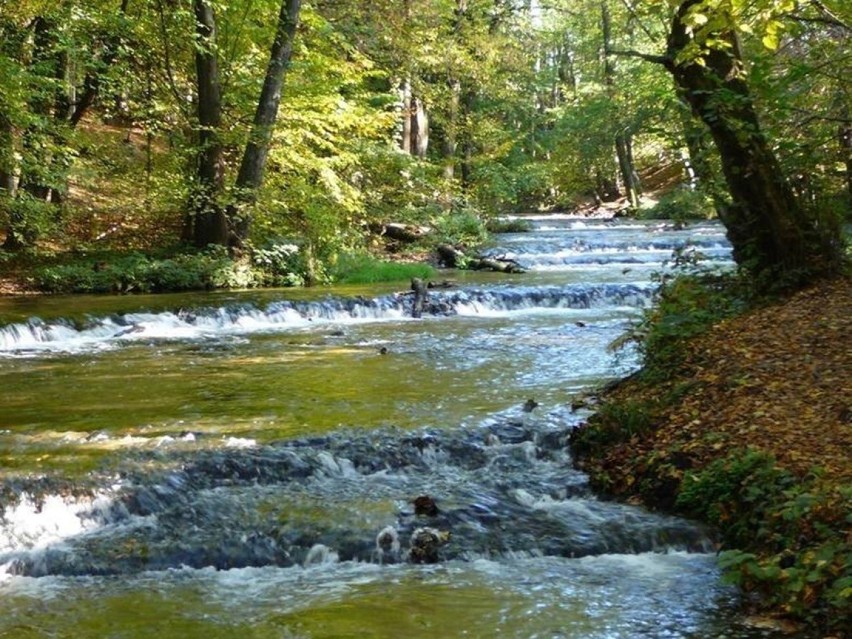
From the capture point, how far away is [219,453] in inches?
250

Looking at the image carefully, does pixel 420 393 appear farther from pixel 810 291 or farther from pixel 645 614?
pixel 645 614

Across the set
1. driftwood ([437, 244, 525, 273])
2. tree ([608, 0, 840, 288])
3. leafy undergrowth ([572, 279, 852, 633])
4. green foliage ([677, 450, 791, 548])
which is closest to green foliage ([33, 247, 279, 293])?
driftwood ([437, 244, 525, 273])

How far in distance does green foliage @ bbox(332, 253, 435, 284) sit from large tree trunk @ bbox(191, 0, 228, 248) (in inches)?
Result: 106

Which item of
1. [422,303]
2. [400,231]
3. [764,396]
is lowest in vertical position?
[764,396]

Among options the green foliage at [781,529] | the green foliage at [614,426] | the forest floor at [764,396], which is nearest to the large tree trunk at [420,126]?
the forest floor at [764,396]

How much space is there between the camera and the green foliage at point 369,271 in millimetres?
19000

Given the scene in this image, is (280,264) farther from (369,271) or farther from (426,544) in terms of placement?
(426,544)

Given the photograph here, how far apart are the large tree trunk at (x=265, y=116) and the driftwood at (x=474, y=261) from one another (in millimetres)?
5933

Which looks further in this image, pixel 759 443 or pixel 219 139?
pixel 219 139

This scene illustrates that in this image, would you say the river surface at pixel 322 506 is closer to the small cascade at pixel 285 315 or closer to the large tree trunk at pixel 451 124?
the small cascade at pixel 285 315

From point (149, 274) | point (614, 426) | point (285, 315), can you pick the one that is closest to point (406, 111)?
point (149, 274)

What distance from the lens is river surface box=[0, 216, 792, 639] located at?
168 inches

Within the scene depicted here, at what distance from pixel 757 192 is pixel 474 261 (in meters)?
13.1

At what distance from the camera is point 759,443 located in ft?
17.9
